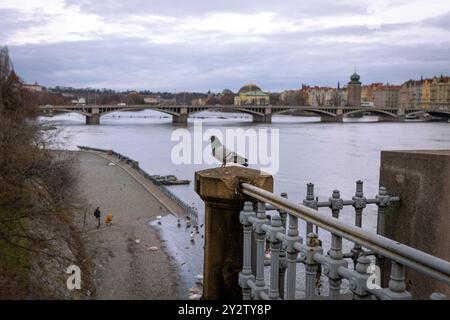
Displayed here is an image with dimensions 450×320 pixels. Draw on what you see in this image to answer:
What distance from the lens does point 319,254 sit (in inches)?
88.4

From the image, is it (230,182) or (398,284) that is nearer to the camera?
(398,284)

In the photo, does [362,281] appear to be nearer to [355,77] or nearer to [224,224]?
[224,224]

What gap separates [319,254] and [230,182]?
3.09 ft

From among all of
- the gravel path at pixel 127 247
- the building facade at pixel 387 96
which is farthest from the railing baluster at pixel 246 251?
the building facade at pixel 387 96

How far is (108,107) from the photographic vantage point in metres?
75.4

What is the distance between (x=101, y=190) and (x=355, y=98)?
137358 mm

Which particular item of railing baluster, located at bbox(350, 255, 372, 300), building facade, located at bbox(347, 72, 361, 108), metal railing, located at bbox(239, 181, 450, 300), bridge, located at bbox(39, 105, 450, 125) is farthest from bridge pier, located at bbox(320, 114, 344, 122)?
railing baluster, located at bbox(350, 255, 372, 300)

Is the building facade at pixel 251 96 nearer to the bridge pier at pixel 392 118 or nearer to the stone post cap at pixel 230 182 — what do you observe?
the bridge pier at pixel 392 118

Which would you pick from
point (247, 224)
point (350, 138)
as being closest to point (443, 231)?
point (247, 224)

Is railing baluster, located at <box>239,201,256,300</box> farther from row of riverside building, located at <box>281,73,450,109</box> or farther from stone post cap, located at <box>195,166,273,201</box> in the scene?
row of riverside building, located at <box>281,73,450,109</box>

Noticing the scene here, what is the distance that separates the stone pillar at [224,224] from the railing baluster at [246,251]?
0.15 meters

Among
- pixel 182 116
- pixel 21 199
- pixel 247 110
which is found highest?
pixel 247 110

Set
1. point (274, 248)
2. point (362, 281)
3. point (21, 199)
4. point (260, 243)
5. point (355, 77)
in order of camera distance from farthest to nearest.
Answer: point (355, 77) → point (21, 199) → point (260, 243) → point (274, 248) → point (362, 281)

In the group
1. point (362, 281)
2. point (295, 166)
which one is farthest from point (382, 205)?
point (295, 166)
